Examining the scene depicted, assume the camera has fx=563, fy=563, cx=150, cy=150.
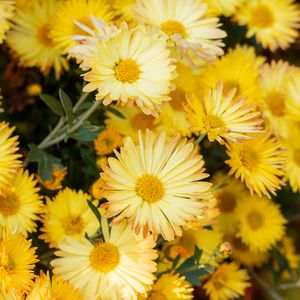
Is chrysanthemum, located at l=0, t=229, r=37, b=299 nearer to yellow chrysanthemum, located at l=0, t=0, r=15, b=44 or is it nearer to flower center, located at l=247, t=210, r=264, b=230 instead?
yellow chrysanthemum, located at l=0, t=0, r=15, b=44

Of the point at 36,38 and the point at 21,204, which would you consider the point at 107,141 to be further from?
the point at 36,38

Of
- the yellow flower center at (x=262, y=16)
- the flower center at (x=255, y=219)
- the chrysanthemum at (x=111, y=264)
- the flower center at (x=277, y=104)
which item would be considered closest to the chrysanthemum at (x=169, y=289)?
the chrysanthemum at (x=111, y=264)

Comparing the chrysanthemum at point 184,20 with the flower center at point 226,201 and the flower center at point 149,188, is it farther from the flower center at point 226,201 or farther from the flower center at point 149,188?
the flower center at point 226,201

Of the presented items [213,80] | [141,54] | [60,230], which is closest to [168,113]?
[213,80]

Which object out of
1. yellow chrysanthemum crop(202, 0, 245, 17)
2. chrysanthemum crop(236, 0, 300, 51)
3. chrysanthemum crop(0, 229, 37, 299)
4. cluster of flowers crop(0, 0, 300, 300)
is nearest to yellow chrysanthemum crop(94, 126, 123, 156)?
cluster of flowers crop(0, 0, 300, 300)

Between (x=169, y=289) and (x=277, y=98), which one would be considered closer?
(x=169, y=289)

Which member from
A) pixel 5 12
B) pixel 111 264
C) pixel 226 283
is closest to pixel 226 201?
pixel 226 283

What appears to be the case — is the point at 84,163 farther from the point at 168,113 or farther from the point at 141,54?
the point at 141,54
